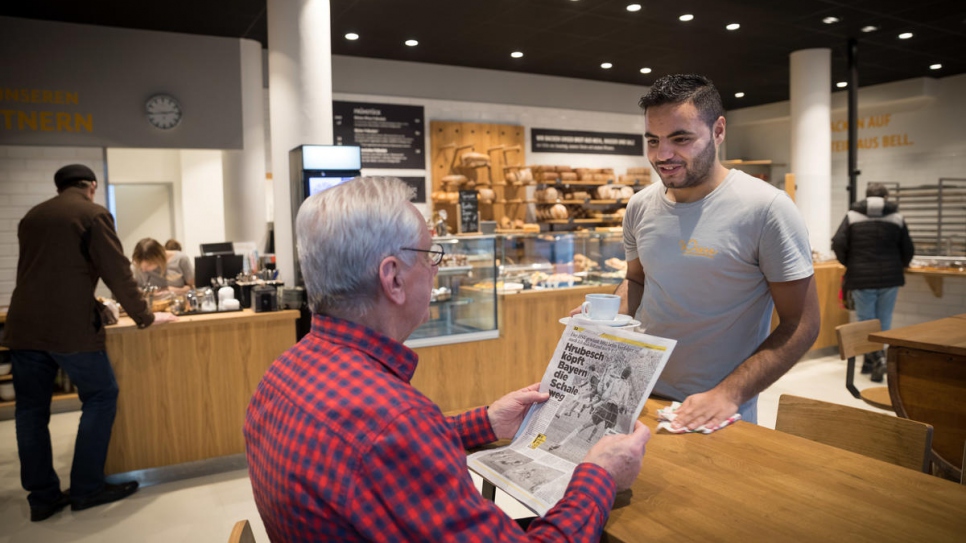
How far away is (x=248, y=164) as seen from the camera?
284 inches

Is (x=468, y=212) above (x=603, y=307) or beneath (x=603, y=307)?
above

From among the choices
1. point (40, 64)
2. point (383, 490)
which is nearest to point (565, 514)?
point (383, 490)

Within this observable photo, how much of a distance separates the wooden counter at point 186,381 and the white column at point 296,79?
81 cm

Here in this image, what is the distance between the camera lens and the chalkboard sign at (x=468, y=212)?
727 centimetres

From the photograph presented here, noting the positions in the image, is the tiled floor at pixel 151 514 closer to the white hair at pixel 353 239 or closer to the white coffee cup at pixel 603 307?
the white coffee cup at pixel 603 307

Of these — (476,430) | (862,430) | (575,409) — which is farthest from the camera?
(862,430)

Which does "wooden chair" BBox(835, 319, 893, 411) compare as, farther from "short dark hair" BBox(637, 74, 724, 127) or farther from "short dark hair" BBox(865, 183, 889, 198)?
"short dark hair" BBox(865, 183, 889, 198)

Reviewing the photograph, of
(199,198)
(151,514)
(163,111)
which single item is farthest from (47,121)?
(151,514)

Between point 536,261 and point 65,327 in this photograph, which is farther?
point 536,261

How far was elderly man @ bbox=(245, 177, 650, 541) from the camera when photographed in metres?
0.87

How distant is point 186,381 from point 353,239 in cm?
339

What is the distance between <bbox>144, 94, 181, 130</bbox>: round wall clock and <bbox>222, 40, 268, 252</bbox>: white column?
2.17 ft

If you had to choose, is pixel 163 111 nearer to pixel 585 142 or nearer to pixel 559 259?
pixel 559 259

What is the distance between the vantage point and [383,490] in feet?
2.85
